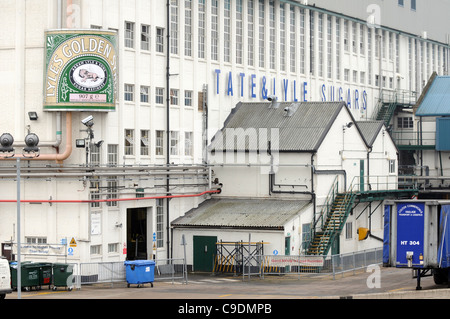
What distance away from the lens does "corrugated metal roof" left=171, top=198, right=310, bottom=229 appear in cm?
5147

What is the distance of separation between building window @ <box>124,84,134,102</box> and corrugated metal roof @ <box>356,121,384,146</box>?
17096 millimetres

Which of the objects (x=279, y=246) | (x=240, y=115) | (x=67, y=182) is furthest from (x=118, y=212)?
(x=240, y=115)

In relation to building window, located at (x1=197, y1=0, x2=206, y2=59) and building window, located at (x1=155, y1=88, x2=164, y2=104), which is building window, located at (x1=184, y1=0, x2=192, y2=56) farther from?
building window, located at (x1=155, y1=88, x2=164, y2=104)

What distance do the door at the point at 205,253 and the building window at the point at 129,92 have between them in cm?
844

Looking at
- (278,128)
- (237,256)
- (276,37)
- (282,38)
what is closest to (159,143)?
(237,256)

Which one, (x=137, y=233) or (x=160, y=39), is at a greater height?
(x=160, y=39)

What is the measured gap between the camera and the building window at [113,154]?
48.9 m

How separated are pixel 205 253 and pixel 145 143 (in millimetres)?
6763

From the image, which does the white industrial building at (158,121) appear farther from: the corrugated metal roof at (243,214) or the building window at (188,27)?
the corrugated metal roof at (243,214)

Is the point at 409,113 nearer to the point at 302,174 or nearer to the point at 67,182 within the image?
the point at 302,174

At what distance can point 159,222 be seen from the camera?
52531mm

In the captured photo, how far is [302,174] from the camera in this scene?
54.4 m

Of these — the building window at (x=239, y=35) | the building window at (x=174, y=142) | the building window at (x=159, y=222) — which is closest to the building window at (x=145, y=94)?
the building window at (x=174, y=142)

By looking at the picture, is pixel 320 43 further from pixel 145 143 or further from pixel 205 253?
pixel 205 253
